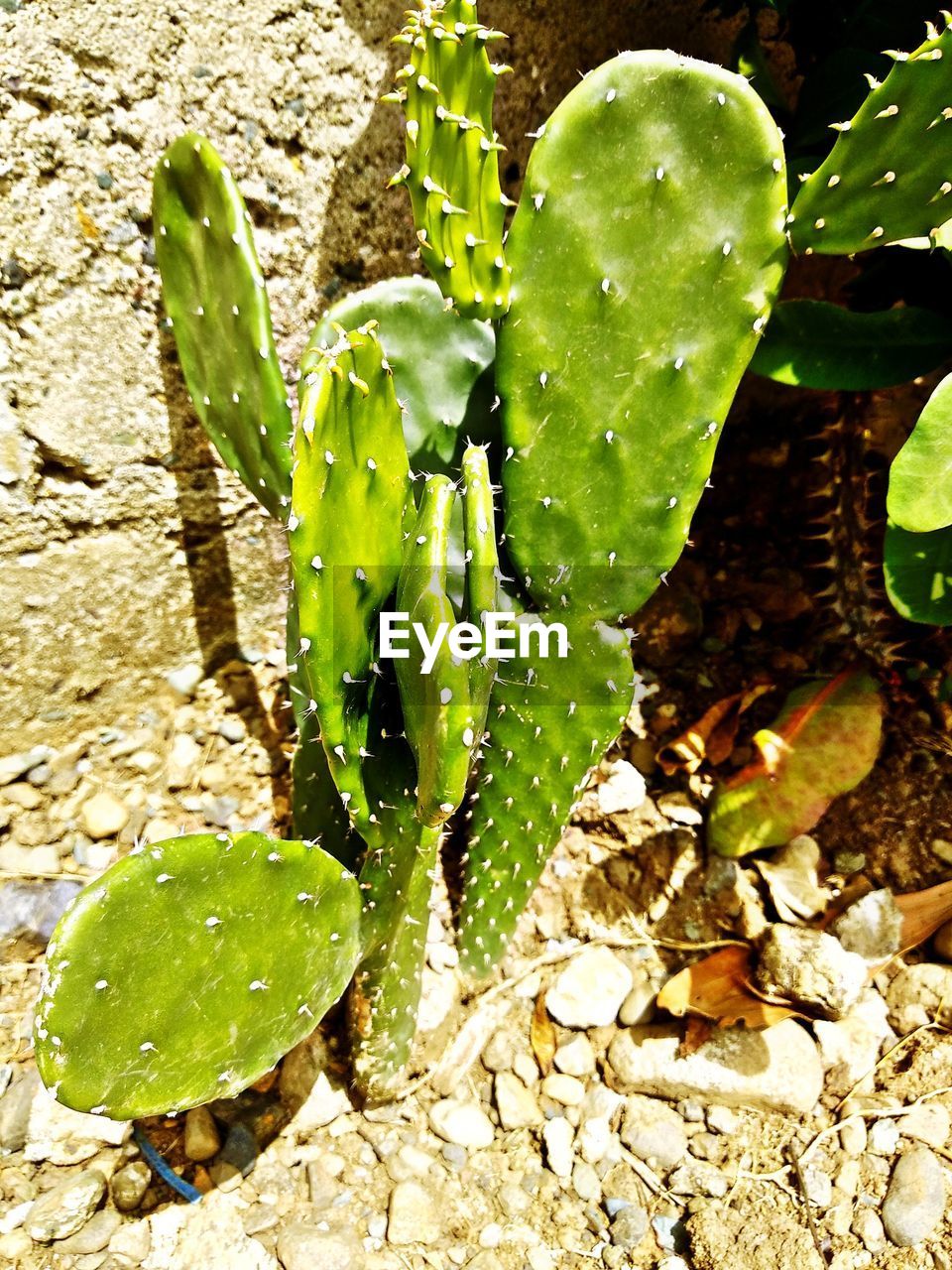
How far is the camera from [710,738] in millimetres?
1734

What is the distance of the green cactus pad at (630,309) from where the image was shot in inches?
43.6

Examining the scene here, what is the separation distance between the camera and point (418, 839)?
1171 millimetres

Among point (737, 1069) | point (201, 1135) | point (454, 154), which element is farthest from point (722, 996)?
point (454, 154)

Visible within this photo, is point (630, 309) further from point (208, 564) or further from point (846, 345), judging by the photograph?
point (208, 564)

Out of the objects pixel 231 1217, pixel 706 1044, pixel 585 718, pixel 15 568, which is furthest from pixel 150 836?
pixel 706 1044

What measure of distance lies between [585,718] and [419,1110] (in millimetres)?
642

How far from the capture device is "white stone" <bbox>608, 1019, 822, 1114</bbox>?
1.38 meters

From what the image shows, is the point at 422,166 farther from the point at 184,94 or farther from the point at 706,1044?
the point at 706,1044

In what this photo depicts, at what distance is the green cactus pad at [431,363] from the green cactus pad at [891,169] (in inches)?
17.5

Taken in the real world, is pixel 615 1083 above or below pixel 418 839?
below

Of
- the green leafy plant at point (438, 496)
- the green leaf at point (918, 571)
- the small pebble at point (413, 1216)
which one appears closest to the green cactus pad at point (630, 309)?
the green leafy plant at point (438, 496)

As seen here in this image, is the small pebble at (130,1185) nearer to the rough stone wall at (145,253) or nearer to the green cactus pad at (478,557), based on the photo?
the rough stone wall at (145,253)
